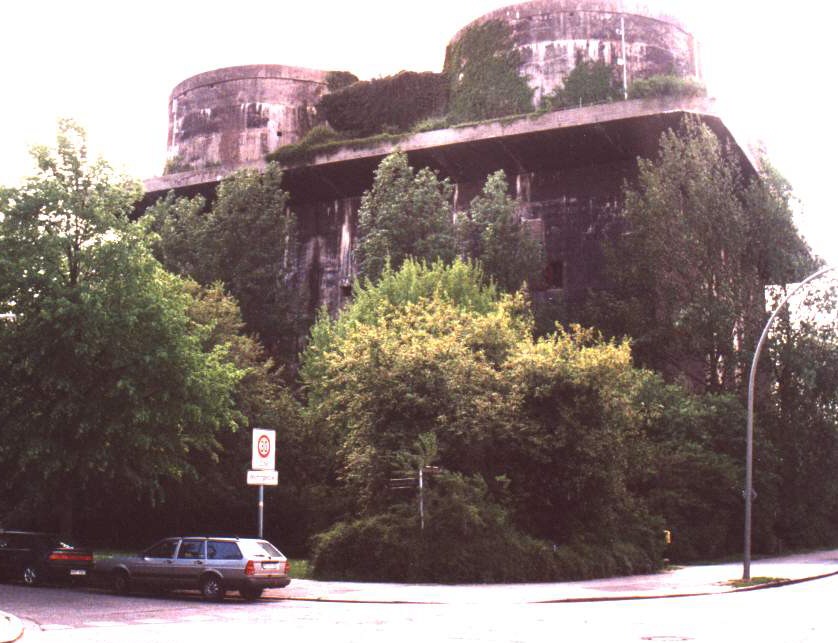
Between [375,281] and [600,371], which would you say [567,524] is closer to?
[600,371]

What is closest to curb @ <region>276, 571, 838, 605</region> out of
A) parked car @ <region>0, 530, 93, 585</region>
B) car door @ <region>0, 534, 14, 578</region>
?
parked car @ <region>0, 530, 93, 585</region>

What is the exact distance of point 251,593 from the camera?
20547 millimetres

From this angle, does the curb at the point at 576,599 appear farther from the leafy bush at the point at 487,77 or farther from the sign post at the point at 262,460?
the leafy bush at the point at 487,77

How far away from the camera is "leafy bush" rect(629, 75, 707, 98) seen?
156 ft

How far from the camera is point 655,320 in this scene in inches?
1786

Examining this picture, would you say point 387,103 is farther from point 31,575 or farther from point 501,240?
point 31,575

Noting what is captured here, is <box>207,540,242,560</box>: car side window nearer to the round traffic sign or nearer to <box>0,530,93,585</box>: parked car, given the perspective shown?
the round traffic sign

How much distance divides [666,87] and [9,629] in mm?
41709

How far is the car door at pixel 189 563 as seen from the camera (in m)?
20.6

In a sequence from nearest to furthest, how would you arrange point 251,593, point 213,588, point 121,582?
point 213,588 → point 251,593 → point 121,582

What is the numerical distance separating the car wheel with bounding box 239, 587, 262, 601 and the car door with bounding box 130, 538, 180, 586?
1.68 m

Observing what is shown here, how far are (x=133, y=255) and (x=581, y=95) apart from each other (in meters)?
32.5

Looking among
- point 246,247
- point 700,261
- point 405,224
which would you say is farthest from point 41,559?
point 246,247

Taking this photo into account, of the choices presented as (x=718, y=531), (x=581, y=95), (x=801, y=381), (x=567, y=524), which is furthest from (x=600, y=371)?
(x=581, y=95)
